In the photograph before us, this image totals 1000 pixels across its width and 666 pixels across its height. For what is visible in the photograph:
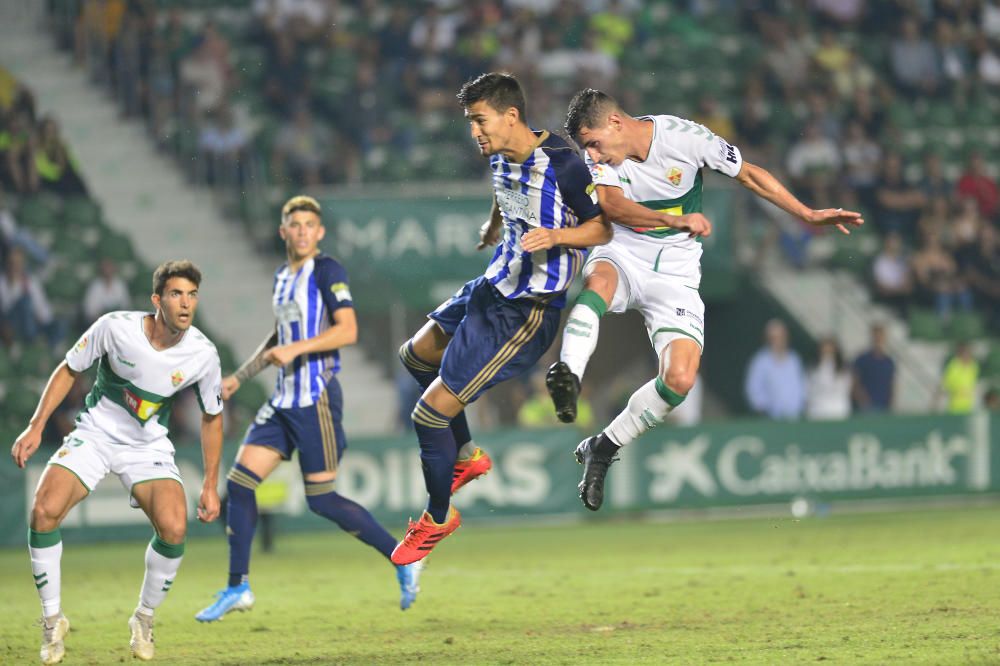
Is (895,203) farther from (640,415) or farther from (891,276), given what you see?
(640,415)

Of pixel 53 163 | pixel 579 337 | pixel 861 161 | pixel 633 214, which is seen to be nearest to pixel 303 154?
pixel 53 163

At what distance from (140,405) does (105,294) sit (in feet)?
Answer: 28.1

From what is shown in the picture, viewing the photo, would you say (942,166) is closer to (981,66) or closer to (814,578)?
(981,66)

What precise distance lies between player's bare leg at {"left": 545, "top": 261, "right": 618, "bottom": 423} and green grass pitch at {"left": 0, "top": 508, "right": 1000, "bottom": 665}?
1.30 meters

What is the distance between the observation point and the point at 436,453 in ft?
26.8

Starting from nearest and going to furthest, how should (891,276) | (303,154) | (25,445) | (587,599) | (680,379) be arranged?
(25,445) → (680,379) → (587,599) → (303,154) → (891,276)

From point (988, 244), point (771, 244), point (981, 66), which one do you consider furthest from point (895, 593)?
point (981, 66)

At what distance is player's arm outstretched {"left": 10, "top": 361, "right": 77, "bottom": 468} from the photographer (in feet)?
25.4

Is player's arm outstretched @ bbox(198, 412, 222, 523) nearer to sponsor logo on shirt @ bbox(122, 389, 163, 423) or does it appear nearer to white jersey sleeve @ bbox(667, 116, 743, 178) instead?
sponsor logo on shirt @ bbox(122, 389, 163, 423)

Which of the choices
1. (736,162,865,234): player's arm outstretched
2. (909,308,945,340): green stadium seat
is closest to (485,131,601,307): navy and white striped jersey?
(736,162,865,234): player's arm outstretched

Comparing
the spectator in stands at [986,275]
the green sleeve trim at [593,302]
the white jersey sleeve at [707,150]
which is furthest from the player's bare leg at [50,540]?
the spectator in stands at [986,275]

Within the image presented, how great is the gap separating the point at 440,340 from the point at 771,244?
11289 mm

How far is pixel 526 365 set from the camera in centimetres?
812

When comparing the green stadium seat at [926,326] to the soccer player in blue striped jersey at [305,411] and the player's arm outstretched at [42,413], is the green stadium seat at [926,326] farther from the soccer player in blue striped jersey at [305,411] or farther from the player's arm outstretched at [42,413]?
the player's arm outstretched at [42,413]
